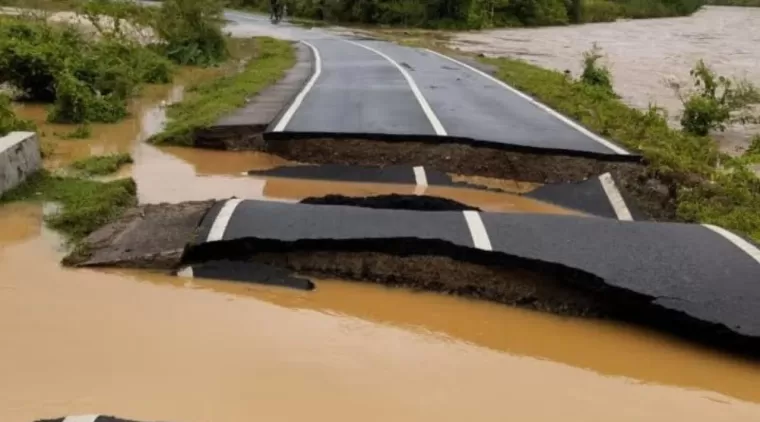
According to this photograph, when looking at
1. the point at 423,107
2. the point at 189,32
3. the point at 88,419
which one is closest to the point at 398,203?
the point at 88,419

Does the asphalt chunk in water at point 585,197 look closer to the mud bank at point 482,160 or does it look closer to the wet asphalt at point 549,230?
the wet asphalt at point 549,230

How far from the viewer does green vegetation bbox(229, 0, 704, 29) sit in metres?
42.3

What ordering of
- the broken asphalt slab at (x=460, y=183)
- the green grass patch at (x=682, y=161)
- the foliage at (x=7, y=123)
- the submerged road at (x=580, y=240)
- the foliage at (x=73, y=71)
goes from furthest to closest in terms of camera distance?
the foliage at (x=73, y=71), the foliage at (x=7, y=123), the broken asphalt slab at (x=460, y=183), the green grass patch at (x=682, y=161), the submerged road at (x=580, y=240)

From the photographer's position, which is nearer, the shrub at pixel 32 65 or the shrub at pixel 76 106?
the shrub at pixel 76 106

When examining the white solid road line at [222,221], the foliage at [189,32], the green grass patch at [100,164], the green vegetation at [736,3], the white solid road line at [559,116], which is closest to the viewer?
the white solid road line at [222,221]

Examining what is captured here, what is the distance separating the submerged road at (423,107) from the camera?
32.7ft

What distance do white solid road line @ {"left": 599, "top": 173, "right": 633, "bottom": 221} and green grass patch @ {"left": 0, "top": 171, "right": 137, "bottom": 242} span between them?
14.9 feet

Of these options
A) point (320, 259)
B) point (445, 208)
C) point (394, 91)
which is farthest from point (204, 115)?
point (320, 259)

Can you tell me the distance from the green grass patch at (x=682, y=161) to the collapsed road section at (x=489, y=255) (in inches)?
56.8

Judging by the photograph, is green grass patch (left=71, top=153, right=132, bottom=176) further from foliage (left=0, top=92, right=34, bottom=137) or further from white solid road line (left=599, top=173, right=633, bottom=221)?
white solid road line (left=599, top=173, right=633, bottom=221)

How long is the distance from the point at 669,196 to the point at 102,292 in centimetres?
545

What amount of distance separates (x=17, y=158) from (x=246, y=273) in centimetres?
321

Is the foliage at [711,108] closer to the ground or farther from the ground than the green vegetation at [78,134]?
farther from the ground

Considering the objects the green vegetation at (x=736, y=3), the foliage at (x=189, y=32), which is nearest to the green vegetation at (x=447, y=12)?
the foliage at (x=189, y=32)
